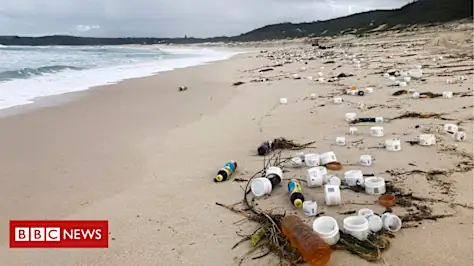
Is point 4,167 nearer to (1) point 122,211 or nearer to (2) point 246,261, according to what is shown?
(1) point 122,211

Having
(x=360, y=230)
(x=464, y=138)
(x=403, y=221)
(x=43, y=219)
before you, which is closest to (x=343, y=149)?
(x=464, y=138)

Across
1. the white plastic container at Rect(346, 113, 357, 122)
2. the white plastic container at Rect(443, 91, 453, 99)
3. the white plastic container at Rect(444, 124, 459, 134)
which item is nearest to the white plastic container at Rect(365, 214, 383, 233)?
the white plastic container at Rect(444, 124, 459, 134)

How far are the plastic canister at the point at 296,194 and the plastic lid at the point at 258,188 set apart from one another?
21 cm

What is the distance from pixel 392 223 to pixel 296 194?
684 mm

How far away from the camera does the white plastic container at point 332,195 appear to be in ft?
8.91

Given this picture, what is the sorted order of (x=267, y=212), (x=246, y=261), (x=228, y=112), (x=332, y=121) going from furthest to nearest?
(x=228, y=112) < (x=332, y=121) < (x=267, y=212) < (x=246, y=261)

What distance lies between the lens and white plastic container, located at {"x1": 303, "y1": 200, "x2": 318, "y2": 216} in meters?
2.58

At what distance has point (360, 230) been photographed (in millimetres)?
2232

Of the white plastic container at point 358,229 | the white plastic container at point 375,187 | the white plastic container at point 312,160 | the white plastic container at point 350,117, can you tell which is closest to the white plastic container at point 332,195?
the white plastic container at point 375,187

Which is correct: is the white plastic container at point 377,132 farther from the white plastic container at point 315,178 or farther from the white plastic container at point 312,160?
the white plastic container at point 315,178

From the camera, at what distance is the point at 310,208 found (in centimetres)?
258

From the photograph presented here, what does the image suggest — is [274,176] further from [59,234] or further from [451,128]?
[451,128]

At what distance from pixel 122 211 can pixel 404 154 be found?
2634 mm

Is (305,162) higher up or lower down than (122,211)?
higher up
